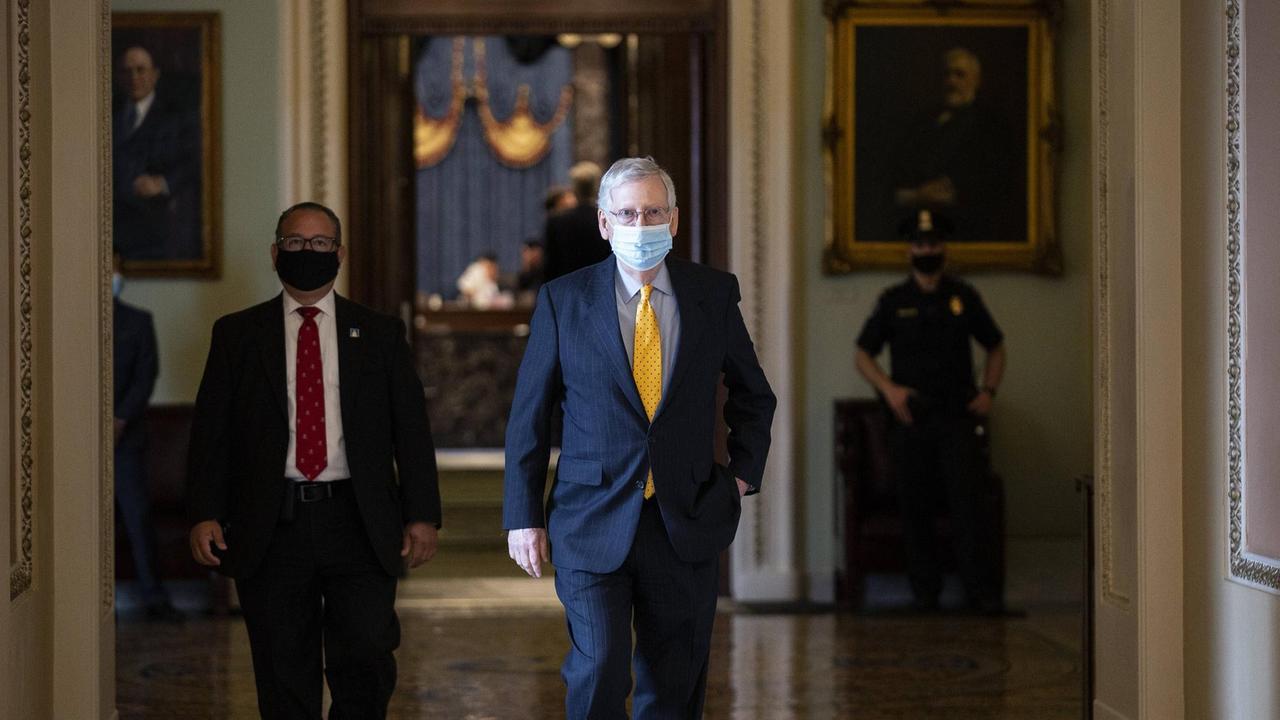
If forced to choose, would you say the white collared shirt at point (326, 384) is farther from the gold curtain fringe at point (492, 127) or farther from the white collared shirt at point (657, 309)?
the gold curtain fringe at point (492, 127)

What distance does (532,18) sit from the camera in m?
8.17

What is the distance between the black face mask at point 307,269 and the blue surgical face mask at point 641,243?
967mm

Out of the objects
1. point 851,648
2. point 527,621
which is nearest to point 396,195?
point 527,621

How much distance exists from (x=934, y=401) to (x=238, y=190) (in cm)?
382

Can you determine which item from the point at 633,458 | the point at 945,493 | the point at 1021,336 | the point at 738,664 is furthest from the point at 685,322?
the point at 1021,336

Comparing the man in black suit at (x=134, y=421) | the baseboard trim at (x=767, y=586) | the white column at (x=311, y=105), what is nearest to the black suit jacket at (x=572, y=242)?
the white column at (x=311, y=105)

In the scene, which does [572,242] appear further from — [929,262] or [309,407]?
[309,407]

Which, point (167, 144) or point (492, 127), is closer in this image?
point (167, 144)

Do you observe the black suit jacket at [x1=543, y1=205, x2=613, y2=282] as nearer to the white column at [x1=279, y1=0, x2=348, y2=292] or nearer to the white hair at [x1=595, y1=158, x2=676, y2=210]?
the white column at [x1=279, y1=0, x2=348, y2=292]

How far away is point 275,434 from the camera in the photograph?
Result: 4199 millimetres

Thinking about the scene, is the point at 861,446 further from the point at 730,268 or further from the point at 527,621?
the point at 527,621

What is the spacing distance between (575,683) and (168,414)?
5.08 m

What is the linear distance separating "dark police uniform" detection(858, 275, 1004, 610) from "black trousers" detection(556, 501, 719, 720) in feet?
13.8

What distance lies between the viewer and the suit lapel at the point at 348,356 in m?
4.28
